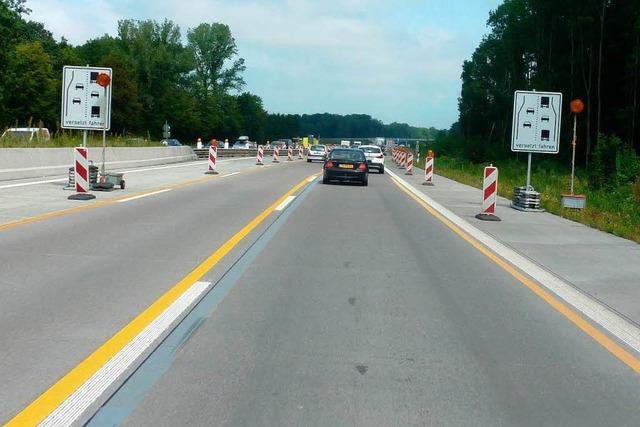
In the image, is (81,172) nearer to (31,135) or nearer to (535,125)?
(535,125)

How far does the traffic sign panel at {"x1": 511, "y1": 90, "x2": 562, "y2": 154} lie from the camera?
20859mm

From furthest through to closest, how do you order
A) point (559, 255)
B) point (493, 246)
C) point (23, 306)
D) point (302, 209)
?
1. point (302, 209)
2. point (493, 246)
3. point (559, 255)
4. point (23, 306)

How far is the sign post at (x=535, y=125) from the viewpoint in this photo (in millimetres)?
20875

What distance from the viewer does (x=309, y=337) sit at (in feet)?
21.9

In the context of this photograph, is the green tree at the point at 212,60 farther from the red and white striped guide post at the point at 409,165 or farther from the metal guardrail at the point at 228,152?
the red and white striped guide post at the point at 409,165

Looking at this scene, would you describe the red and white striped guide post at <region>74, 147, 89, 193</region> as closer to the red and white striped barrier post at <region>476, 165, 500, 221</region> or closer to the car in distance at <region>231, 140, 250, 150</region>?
the red and white striped barrier post at <region>476, 165, 500, 221</region>

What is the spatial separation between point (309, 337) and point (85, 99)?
16.8 metres

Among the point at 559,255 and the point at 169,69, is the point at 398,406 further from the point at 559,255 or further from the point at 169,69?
the point at 169,69

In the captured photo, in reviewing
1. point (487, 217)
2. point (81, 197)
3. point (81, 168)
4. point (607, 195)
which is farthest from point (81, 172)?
point (607, 195)

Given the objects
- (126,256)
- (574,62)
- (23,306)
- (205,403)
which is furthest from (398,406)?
(574,62)

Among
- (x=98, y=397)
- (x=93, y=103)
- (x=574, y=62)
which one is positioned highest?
(x=574, y=62)

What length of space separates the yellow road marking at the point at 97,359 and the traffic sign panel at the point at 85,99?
12.6 m

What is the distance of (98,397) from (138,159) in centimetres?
3565

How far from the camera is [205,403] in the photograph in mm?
4961
